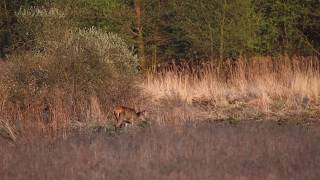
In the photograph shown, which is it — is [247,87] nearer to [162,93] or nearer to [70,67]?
[162,93]

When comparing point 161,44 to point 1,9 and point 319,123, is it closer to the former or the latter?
point 1,9

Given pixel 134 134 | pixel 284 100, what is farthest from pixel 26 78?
pixel 284 100

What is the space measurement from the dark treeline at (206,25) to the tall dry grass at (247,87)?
3.40 ft

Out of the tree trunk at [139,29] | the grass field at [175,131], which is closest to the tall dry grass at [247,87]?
the grass field at [175,131]

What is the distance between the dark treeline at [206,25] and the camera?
1784cm

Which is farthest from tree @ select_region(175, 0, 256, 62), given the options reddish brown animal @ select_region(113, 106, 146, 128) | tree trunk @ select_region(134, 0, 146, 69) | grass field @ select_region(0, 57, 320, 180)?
reddish brown animal @ select_region(113, 106, 146, 128)

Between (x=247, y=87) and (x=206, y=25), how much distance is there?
399 centimetres

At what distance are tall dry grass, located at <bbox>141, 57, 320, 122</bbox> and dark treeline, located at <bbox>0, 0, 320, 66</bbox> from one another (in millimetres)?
1037

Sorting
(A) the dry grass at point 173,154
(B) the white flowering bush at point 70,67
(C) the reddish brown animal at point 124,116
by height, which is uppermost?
(B) the white flowering bush at point 70,67

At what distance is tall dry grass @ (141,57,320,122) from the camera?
12125 mm

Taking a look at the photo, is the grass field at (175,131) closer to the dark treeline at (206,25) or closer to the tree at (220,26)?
the tree at (220,26)

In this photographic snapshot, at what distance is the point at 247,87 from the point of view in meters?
14.5

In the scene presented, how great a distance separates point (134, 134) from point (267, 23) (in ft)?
36.4

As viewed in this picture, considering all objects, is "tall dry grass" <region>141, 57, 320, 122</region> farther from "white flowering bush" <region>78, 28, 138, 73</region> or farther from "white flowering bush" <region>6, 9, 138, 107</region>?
"white flowering bush" <region>6, 9, 138, 107</region>
